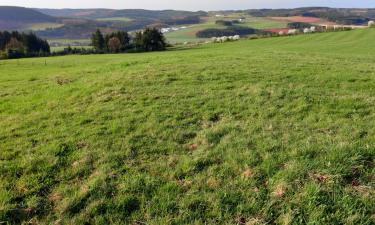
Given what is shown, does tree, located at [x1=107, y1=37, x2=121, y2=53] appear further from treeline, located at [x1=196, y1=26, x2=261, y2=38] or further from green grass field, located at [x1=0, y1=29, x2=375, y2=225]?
green grass field, located at [x1=0, y1=29, x2=375, y2=225]

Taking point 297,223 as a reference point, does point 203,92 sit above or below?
above

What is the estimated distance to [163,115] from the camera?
9.70 meters

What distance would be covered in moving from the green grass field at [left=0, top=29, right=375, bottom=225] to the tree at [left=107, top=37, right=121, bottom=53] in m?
78.6

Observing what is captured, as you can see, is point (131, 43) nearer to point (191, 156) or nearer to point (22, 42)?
point (22, 42)

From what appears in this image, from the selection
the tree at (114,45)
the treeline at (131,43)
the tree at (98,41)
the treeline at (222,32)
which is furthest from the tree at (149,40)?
the treeline at (222,32)

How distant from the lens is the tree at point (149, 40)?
84562mm

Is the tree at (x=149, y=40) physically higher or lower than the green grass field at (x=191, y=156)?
higher

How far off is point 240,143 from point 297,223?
2737 mm

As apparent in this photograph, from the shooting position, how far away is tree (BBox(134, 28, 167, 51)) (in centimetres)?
8456

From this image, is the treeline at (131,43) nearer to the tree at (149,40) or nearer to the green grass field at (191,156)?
the tree at (149,40)

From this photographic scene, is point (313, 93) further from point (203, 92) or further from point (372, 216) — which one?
point (372, 216)

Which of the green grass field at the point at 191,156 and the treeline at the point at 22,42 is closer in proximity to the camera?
the green grass field at the point at 191,156

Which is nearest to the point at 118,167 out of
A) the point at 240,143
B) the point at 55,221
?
the point at 55,221

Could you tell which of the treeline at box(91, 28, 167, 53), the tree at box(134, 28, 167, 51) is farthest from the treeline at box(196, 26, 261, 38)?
the tree at box(134, 28, 167, 51)
